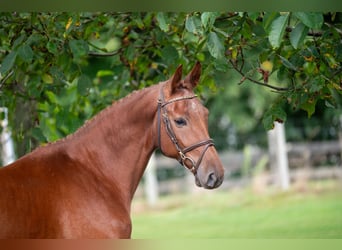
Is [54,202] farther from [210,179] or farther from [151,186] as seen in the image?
[151,186]

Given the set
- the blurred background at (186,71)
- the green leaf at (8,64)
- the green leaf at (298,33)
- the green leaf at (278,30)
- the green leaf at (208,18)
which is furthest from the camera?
the blurred background at (186,71)

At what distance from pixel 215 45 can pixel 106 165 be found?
0.97 meters

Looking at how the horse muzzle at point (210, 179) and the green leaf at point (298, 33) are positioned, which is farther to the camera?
the horse muzzle at point (210, 179)

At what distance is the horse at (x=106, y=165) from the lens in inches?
139

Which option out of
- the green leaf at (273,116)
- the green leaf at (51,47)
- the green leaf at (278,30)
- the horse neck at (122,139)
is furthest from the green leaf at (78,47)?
the green leaf at (278,30)

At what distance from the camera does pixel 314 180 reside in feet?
47.9

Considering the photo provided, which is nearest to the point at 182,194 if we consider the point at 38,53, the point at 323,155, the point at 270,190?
the point at 270,190

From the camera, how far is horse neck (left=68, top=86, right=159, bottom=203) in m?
3.96

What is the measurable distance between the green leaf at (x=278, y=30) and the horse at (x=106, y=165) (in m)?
0.83

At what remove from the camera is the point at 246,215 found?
11.4 metres

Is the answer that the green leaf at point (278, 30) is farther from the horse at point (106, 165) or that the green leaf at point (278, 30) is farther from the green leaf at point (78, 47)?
the green leaf at point (78, 47)

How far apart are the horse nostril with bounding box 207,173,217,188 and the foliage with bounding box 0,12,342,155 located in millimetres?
700

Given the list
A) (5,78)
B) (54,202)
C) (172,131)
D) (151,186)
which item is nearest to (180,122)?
(172,131)

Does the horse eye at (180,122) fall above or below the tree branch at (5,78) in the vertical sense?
below
